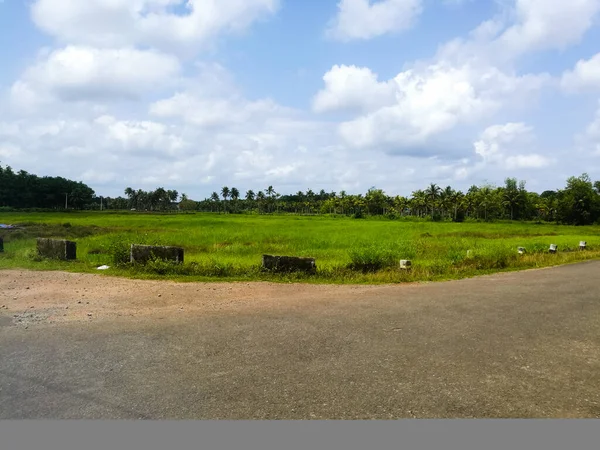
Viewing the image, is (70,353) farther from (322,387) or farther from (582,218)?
(582,218)

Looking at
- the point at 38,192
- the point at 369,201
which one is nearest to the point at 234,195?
the point at 369,201

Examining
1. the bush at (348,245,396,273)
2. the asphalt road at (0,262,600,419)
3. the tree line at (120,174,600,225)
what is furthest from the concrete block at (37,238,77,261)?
the tree line at (120,174,600,225)

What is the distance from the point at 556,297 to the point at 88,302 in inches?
404

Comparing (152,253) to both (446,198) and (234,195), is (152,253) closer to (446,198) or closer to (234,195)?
(446,198)

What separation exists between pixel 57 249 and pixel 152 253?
468cm

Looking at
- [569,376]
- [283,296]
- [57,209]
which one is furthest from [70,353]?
[57,209]

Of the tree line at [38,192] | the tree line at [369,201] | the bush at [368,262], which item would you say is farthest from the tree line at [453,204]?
the bush at [368,262]

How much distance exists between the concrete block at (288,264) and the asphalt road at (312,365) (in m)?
5.08

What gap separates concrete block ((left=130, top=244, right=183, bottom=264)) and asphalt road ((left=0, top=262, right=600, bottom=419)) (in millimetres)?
6653

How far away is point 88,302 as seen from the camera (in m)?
9.14

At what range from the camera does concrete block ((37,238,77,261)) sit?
16.2 m

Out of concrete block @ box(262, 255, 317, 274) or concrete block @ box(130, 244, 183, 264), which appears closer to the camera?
concrete block @ box(262, 255, 317, 274)

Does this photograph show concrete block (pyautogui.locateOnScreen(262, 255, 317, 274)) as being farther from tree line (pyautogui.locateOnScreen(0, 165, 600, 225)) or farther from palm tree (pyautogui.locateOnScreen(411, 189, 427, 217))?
palm tree (pyautogui.locateOnScreen(411, 189, 427, 217))

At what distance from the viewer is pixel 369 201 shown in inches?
4525
